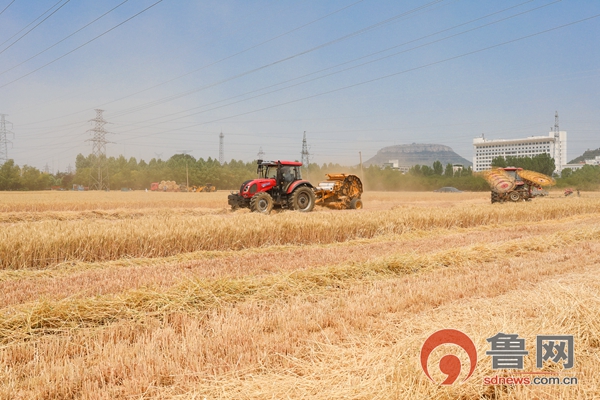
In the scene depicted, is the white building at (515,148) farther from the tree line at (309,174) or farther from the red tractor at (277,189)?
the red tractor at (277,189)

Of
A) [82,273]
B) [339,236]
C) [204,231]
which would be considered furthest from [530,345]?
[339,236]

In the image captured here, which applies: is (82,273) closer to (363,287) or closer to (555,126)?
(363,287)

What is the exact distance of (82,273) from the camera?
7539mm

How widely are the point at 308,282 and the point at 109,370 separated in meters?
3.41

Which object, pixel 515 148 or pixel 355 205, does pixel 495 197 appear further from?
pixel 515 148

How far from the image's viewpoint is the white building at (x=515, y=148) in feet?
401

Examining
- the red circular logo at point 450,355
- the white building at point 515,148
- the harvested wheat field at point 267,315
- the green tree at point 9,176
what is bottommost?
the harvested wheat field at point 267,315

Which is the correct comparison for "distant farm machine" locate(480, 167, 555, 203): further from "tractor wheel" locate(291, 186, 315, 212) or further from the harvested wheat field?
the harvested wheat field

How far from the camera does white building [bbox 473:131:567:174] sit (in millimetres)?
122250

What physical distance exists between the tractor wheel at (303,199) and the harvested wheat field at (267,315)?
779cm

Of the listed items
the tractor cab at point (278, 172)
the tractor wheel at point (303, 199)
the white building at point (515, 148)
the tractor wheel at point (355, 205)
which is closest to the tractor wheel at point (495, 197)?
the tractor wheel at point (355, 205)

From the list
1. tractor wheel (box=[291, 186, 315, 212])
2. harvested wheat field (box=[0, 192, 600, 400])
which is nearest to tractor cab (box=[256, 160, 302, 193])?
tractor wheel (box=[291, 186, 315, 212])

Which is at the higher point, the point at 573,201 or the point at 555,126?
the point at 555,126

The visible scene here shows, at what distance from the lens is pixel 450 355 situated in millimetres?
2969
